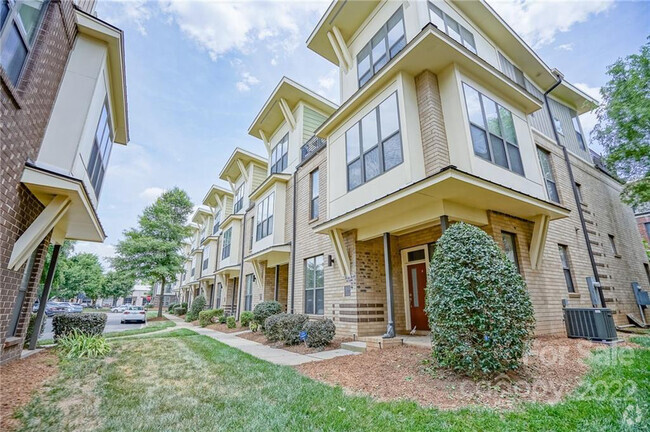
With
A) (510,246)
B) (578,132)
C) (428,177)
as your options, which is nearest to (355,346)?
(428,177)

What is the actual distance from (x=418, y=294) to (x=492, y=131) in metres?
5.08

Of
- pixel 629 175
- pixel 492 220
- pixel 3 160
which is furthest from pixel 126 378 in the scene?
pixel 629 175

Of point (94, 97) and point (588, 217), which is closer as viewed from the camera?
point (94, 97)

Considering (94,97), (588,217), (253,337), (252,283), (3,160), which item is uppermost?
(94,97)

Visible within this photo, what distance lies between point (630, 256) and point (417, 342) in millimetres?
12616

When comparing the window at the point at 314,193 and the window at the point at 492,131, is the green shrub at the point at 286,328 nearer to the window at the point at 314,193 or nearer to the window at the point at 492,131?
the window at the point at 314,193

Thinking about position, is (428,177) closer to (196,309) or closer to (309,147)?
(309,147)

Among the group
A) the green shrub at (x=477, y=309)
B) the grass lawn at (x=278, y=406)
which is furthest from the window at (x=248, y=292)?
the green shrub at (x=477, y=309)

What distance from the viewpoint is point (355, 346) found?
7.48 meters

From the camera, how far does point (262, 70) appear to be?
13.3m

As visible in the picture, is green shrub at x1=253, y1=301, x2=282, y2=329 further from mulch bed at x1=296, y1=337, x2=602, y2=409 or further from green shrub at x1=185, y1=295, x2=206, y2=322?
green shrub at x1=185, y1=295, x2=206, y2=322

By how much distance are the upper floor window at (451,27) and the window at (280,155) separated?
8.88m

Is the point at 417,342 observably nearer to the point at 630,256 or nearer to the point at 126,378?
the point at 126,378

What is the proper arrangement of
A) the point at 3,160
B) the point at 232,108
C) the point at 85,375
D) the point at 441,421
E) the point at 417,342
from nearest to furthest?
1. the point at 441,421
2. the point at 3,160
3. the point at 85,375
4. the point at 417,342
5. the point at 232,108
